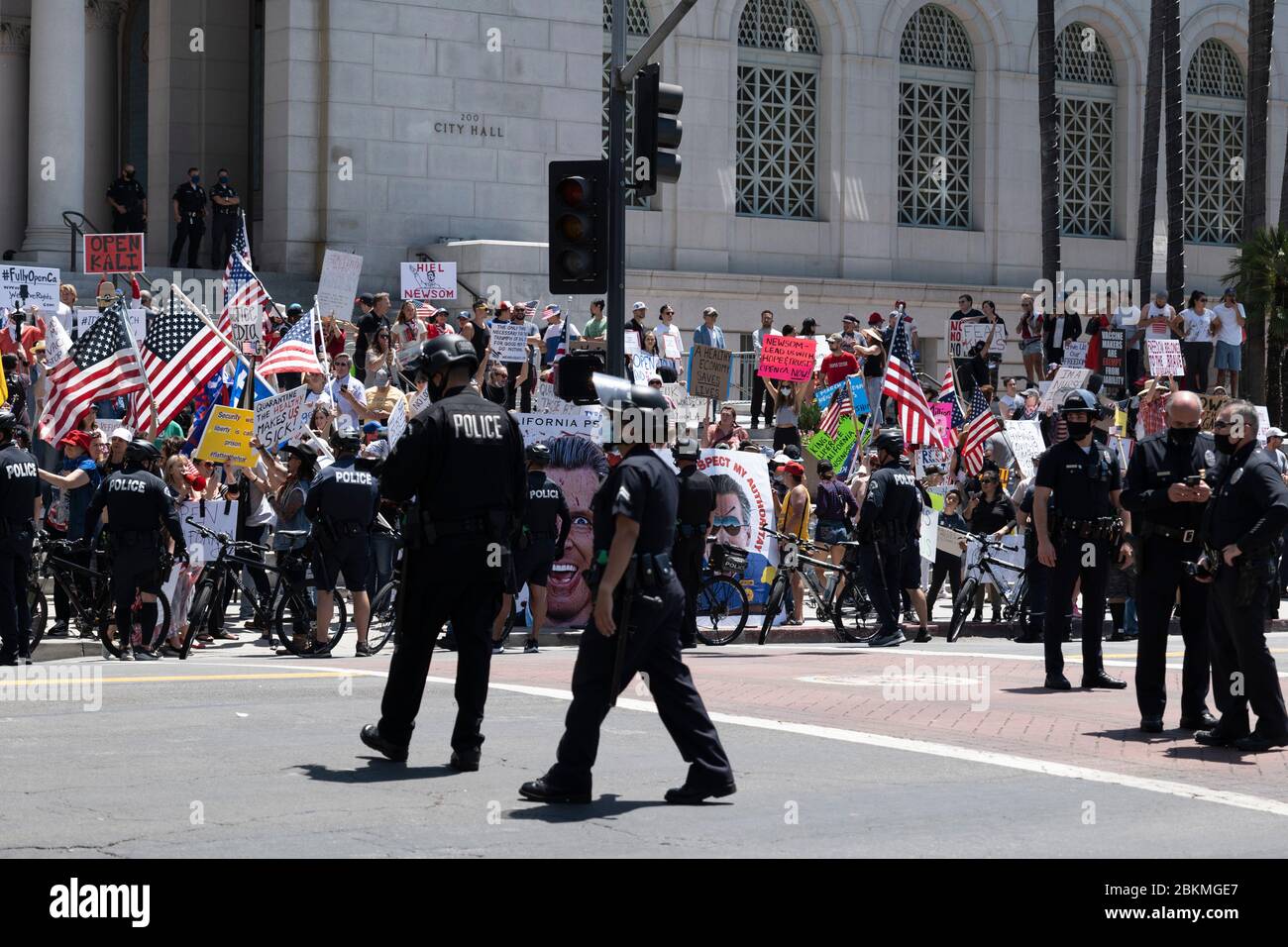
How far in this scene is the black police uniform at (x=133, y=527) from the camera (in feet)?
50.4

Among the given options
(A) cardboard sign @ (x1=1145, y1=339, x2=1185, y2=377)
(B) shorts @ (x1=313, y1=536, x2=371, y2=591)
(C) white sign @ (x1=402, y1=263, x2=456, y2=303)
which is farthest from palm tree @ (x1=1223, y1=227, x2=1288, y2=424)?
(B) shorts @ (x1=313, y1=536, x2=371, y2=591)

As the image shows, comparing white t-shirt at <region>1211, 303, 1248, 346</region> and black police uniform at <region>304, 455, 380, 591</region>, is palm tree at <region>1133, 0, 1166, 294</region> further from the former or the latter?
black police uniform at <region>304, 455, 380, 591</region>

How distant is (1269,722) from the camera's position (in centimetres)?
1071

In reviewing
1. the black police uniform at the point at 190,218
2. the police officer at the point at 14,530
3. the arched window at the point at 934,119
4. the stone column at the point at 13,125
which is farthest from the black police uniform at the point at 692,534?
the arched window at the point at 934,119

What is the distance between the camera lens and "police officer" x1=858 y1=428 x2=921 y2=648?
59.7ft

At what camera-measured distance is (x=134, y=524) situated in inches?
605

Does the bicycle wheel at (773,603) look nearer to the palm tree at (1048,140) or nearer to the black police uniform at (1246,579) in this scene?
the black police uniform at (1246,579)

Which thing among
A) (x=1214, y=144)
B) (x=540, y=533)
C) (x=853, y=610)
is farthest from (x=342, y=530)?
(x=1214, y=144)

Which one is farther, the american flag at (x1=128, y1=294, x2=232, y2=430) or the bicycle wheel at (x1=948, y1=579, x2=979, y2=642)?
the bicycle wheel at (x1=948, y1=579, x2=979, y2=642)

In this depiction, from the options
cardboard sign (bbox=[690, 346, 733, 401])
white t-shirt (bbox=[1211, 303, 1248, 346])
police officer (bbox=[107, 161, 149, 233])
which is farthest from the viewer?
white t-shirt (bbox=[1211, 303, 1248, 346])

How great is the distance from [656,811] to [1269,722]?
387 centimetres

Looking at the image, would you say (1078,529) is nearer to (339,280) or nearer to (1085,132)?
(339,280)

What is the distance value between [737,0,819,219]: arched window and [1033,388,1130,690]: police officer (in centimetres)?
2404

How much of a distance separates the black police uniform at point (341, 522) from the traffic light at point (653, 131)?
3.47 metres
